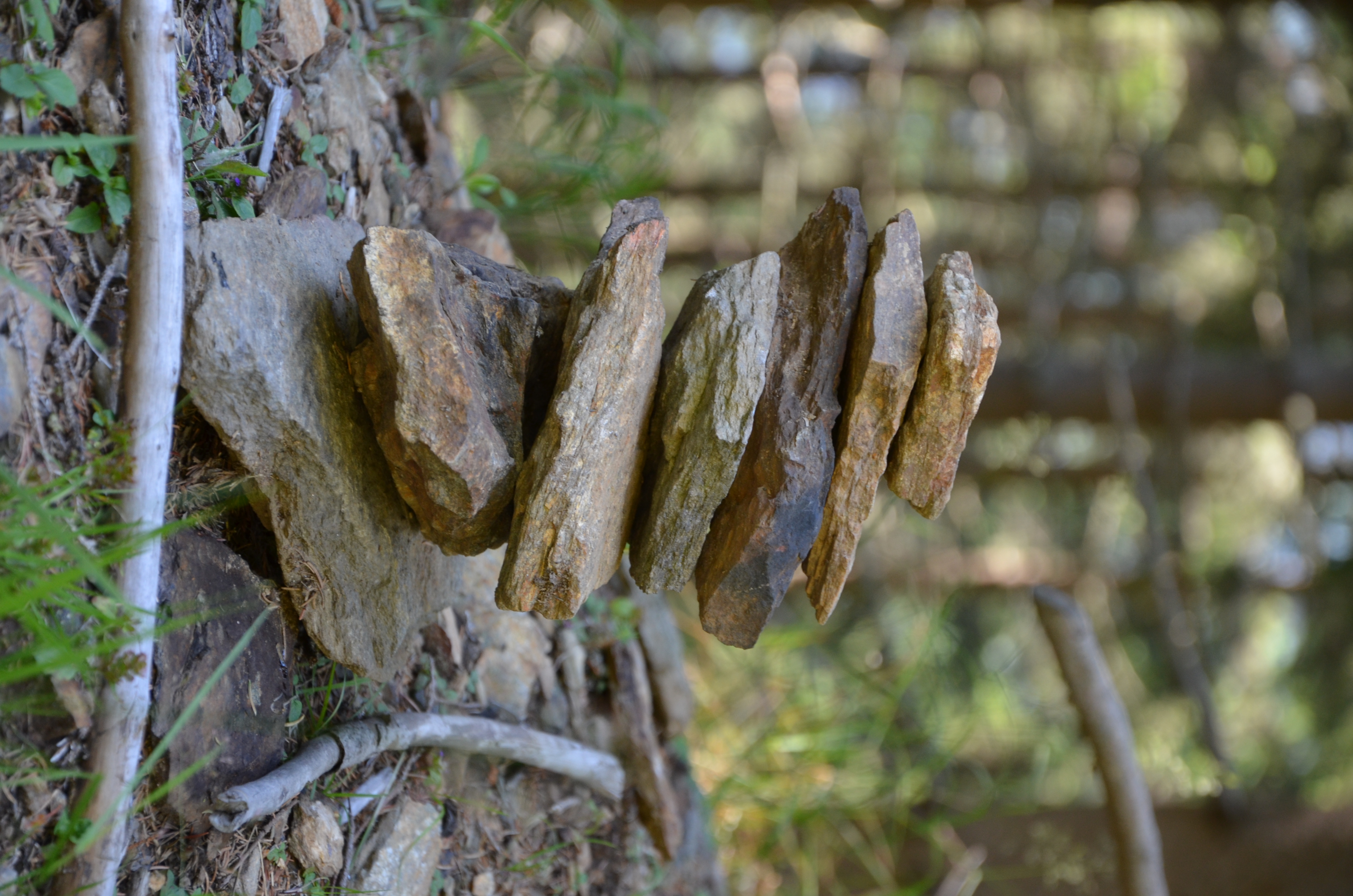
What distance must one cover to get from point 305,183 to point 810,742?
146 cm

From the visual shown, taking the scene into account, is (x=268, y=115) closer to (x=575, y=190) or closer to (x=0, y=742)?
(x=0, y=742)

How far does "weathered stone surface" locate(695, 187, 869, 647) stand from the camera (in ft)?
2.46

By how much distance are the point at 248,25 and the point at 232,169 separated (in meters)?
0.16

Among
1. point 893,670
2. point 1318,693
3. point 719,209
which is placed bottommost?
point 1318,693

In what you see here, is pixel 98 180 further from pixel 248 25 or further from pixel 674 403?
pixel 674 403

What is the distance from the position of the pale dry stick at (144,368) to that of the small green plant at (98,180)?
0.01 metres

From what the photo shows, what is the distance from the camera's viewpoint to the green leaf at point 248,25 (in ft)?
2.69

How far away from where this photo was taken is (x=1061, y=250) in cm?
302

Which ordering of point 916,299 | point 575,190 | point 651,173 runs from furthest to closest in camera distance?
point 651,173 → point 575,190 → point 916,299

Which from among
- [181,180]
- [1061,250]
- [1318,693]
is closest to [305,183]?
[181,180]

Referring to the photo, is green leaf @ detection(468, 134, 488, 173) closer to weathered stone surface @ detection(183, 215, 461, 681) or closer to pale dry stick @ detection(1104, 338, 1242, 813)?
weathered stone surface @ detection(183, 215, 461, 681)

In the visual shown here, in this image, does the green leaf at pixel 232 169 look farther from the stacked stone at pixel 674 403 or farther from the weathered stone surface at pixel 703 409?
the weathered stone surface at pixel 703 409

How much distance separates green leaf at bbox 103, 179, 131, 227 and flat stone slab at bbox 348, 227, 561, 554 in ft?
0.50

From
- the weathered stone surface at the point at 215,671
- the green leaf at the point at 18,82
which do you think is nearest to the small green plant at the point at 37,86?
the green leaf at the point at 18,82
